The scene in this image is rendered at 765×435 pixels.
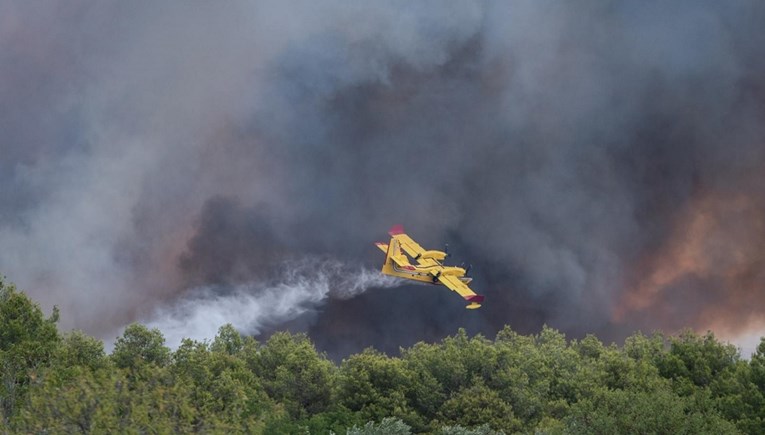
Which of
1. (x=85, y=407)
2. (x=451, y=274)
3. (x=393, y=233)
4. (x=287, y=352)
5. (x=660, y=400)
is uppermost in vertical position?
(x=393, y=233)

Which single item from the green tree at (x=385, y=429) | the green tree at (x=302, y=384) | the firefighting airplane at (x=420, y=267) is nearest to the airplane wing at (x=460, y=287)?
the firefighting airplane at (x=420, y=267)

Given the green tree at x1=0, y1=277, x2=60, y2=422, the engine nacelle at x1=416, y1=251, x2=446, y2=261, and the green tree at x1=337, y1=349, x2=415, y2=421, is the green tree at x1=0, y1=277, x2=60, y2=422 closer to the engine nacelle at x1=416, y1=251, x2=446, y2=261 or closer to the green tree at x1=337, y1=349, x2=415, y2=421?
the green tree at x1=337, y1=349, x2=415, y2=421

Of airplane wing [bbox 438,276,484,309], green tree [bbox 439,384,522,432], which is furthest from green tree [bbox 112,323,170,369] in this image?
airplane wing [bbox 438,276,484,309]

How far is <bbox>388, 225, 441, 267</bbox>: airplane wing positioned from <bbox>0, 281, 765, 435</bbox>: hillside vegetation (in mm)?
21664

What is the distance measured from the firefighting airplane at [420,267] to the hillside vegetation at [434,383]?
16.6 metres

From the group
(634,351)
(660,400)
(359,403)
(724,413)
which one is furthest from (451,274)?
(660,400)

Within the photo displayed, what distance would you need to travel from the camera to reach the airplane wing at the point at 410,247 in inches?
5935

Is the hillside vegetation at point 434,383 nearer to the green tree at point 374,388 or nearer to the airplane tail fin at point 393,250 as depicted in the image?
the green tree at point 374,388

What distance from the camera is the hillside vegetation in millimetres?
87688

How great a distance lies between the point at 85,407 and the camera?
55688mm

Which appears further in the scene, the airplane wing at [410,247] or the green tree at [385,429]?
the airplane wing at [410,247]

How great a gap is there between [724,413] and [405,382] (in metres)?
35.7

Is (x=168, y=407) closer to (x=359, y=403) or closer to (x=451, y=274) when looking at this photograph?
(x=359, y=403)

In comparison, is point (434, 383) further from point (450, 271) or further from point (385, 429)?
point (450, 271)
